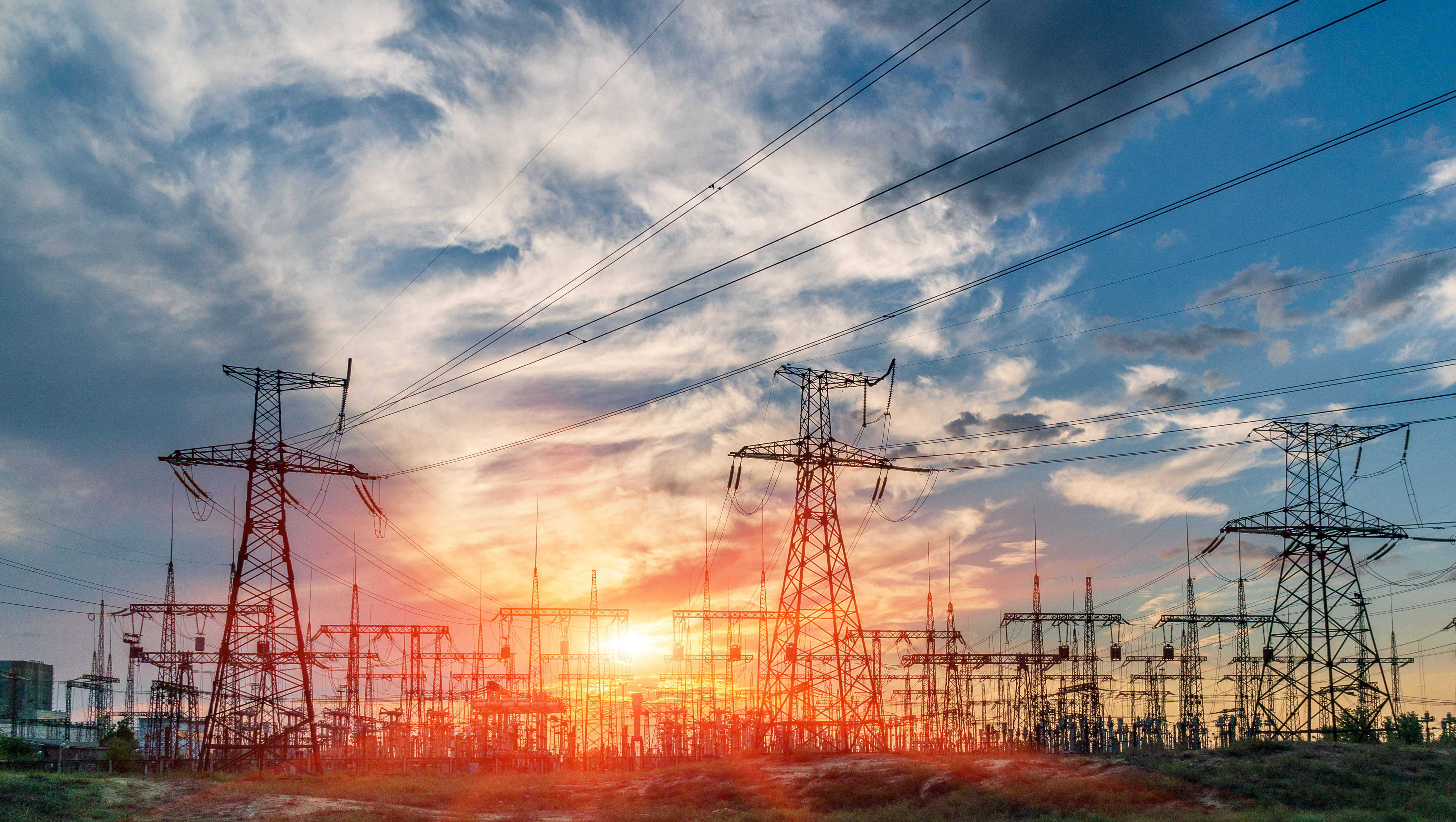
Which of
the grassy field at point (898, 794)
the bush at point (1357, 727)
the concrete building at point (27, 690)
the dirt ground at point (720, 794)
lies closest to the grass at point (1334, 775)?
the grassy field at point (898, 794)

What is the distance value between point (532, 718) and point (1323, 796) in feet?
211

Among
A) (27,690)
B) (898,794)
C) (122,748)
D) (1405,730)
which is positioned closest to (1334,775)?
(898,794)

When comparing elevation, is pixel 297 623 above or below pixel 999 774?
above

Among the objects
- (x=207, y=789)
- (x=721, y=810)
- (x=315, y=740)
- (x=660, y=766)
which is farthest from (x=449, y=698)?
(x=721, y=810)

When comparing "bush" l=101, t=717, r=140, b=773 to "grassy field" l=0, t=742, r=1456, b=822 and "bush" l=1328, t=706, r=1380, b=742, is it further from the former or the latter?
"bush" l=1328, t=706, r=1380, b=742

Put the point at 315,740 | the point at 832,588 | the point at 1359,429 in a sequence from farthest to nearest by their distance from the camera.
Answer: the point at 1359,429 < the point at 315,740 < the point at 832,588

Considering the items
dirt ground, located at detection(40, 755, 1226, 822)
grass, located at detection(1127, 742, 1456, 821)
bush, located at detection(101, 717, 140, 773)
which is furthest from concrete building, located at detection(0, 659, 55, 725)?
grass, located at detection(1127, 742, 1456, 821)

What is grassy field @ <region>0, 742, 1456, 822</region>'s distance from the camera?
26.0 m

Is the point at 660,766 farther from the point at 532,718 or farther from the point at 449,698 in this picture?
the point at 449,698

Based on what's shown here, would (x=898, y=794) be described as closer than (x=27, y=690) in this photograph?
Yes

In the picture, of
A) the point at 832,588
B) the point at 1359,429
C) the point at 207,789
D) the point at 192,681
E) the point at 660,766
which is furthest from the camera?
the point at 192,681

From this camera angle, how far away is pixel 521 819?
33.2m

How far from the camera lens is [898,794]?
31.5 metres

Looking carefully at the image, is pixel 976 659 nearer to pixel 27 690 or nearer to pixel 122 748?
pixel 122 748
